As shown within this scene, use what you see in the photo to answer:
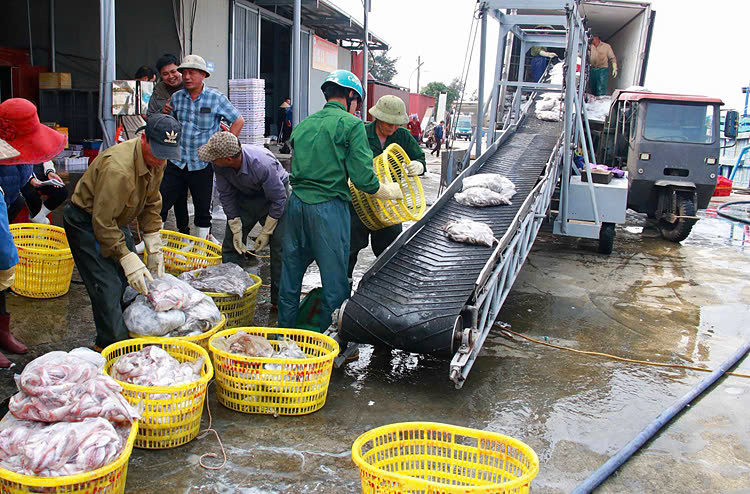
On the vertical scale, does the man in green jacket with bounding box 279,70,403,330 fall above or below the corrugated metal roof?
below

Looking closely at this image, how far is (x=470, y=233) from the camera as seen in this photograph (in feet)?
16.5

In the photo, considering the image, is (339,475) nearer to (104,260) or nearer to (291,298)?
(291,298)

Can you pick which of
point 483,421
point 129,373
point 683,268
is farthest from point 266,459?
point 683,268

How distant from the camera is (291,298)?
4.25m

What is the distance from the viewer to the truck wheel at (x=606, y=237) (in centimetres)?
836

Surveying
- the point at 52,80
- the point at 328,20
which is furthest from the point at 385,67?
the point at 52,80

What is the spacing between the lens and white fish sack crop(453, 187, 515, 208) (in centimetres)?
612


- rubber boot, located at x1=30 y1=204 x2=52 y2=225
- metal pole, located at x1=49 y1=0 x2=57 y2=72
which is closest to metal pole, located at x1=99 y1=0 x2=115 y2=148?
rubber boot, located at x1=30 y1=204 x2=52 y2=225

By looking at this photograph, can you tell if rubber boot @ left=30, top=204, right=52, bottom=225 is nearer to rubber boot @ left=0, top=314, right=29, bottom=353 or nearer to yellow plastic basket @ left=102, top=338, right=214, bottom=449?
rubber boot @ left=0, top=314, right=29, bottom=353

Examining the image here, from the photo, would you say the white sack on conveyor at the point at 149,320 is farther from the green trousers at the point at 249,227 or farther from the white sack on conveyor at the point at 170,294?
the green trousers at the point at 249,227

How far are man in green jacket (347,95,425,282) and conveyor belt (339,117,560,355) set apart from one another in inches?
12.2

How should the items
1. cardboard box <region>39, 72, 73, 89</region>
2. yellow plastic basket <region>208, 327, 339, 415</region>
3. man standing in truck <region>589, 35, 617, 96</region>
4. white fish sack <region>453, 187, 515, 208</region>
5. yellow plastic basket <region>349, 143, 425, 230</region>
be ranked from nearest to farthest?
yellow plastic basket <region>208, 327, 339, 415</region> < yellow plastic basket <region>349, 143, 425, 230</region> < white fish sack <region>453, 187, 515, 208</region> < cardboard box <region>39, 72, 73, 89</region> < man standing in truck <region>589, 35, 617, 96</region>

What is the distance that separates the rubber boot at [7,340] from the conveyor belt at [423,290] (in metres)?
2.03

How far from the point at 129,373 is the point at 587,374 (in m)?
3.07
